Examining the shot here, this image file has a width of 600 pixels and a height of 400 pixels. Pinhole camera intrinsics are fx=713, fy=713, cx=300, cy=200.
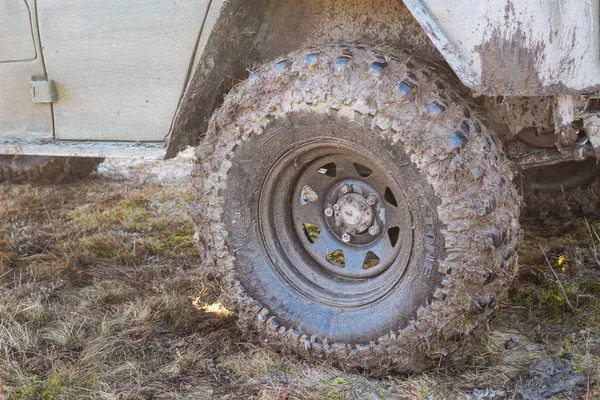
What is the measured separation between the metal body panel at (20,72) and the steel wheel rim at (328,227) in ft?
4.24

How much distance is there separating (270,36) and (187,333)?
4.51ft

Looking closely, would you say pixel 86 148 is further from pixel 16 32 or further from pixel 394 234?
pixel 394 234

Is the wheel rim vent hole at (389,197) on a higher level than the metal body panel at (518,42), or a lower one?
lower

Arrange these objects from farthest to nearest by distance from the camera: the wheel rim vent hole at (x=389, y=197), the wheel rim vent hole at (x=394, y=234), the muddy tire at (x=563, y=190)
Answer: the muddy tire at (x=563, y=190) < the wheel rim vent hole at (x=394, y=234) < the wheel rim vent hole at (x=389, y=197)

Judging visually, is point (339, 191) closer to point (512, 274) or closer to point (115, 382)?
point (512, 274)

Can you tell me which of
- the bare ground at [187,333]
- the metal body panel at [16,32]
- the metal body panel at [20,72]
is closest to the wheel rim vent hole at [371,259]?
the bare ground at [187,333]

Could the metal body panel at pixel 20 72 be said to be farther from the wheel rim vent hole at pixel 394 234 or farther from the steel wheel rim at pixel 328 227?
the wheel rim vent hole at pixel 394 234

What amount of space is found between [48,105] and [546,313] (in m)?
2.52

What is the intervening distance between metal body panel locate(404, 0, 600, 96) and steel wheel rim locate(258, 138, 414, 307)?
541 millimetres

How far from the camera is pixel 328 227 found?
3.01 metres

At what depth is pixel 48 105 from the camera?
3.43m

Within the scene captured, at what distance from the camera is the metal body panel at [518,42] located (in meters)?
2.16

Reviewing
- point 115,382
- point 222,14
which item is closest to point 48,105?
point 222,14

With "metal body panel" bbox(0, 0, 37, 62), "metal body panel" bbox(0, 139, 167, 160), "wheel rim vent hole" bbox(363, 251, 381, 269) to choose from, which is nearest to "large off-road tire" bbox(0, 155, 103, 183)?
"metal body panel" bbox(0, 139, 167, 160)
